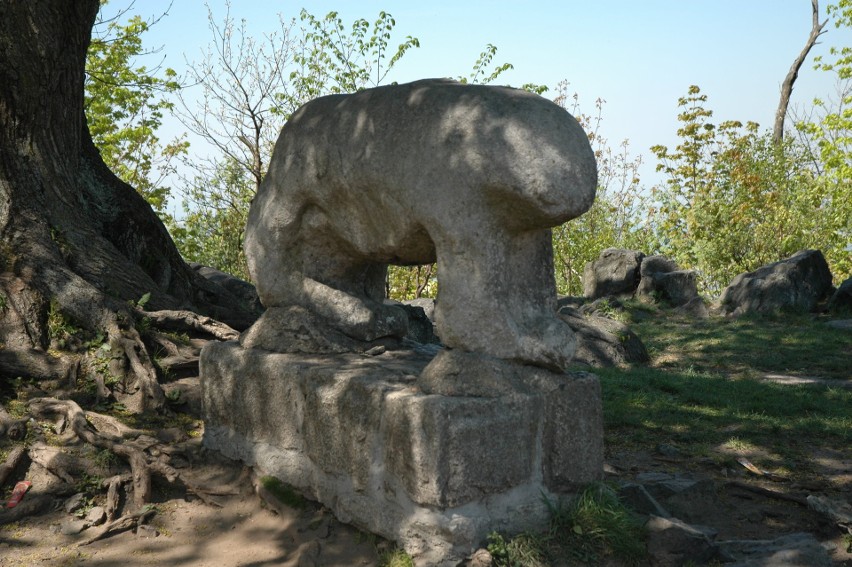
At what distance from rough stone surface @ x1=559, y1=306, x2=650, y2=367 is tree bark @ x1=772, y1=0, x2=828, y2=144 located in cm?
1421

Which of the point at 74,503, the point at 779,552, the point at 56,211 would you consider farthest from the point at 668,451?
the point at 56,211

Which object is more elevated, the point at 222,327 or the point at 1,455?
the point at 222,327

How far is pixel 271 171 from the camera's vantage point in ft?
15.5

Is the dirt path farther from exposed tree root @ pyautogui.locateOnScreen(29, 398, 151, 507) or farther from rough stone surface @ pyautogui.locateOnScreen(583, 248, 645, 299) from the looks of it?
rough stone surface @ pyautogui.locateOnScreen(583, 248, 645, 299)

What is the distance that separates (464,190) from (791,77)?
2188 cm

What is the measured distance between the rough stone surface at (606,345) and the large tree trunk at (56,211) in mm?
4613

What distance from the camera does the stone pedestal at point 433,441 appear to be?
3.50 m

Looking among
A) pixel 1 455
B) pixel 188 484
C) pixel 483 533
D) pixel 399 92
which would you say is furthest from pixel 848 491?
pixel 1 455

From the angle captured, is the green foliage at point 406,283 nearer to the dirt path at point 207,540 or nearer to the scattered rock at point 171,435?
the scattered rock at point 171,435

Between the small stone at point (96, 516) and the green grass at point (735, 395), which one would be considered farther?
the green grass at point (735, 395)

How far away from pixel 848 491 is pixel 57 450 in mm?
4674

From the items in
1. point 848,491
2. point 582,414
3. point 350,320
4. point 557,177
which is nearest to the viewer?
point 557,177

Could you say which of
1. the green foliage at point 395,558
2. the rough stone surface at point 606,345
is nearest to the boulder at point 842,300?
the rough stone surface at point 606,345

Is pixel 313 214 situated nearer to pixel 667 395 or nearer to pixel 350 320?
pixel 350 320
